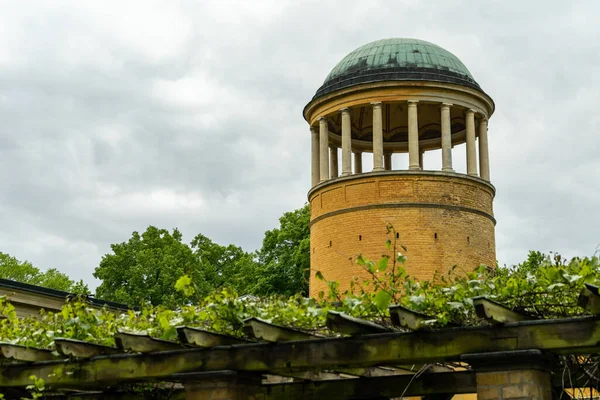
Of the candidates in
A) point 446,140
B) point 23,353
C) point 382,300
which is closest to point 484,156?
point 446,140

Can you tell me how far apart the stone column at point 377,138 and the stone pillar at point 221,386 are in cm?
2066

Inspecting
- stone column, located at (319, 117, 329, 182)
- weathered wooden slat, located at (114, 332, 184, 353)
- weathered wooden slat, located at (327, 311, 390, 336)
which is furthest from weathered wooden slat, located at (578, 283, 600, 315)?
stone column, located at (319, 117, 329, 182)

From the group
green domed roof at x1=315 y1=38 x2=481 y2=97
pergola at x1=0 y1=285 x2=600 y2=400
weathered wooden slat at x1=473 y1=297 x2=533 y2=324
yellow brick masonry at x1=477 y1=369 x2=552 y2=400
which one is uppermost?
green domed roof at x1=315 y1=38 x2=481 y2=97

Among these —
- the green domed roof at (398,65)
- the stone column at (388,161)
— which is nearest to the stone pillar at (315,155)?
the green domed roof at (398,65)

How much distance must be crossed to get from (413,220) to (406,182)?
50.9 inches

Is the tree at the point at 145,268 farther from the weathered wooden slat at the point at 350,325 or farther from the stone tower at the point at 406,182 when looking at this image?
the weathered wooden slat at the point at 350,325

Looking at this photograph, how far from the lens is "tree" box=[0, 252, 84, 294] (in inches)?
2467

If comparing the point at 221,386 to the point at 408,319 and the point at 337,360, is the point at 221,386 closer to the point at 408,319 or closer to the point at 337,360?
the point at 337,360

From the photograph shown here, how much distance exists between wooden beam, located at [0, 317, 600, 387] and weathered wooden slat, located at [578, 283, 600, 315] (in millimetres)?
350

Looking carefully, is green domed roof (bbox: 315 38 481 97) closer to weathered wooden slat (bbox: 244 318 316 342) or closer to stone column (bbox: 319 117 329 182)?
stone column (bbox: 319 117 329 182)

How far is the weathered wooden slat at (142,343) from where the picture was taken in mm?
11352

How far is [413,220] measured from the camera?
103 ft

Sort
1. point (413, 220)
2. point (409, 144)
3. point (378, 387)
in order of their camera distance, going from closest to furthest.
A: 1. point (378, 387)
2. point (413, 220)
3. point (409, 144)

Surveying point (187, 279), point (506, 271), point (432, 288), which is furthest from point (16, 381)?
point (506, 271)
